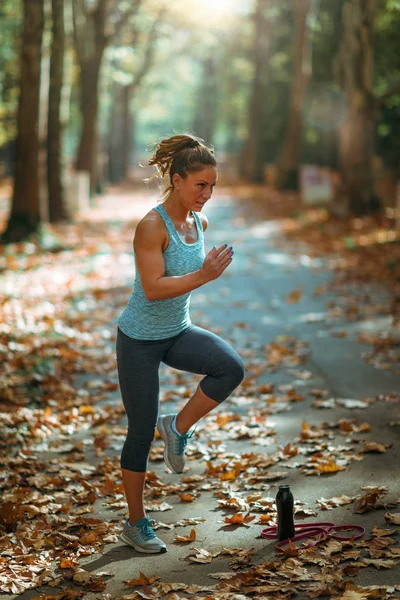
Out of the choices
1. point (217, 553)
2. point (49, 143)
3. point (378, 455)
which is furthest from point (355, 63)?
point (217, 553)

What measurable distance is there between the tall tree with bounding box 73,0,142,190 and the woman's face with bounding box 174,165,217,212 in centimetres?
2400

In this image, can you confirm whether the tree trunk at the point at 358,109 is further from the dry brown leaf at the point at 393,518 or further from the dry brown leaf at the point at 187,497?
the dry brown leaf at the point at 393,518

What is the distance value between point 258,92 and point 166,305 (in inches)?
1529

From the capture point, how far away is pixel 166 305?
4703 millimetres

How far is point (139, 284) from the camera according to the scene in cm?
475

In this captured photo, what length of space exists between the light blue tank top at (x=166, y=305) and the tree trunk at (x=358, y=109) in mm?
17856

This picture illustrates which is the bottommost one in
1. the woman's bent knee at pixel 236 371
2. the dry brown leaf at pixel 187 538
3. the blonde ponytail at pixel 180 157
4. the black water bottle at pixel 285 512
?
the dry brown leaf at pixel 187 538

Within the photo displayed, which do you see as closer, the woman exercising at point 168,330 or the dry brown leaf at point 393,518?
the woman exercising at point 168,330

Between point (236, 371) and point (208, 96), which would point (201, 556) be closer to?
point (236, 371)

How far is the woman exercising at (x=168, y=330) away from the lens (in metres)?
4.54

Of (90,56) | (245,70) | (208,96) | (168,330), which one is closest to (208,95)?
(208,96)

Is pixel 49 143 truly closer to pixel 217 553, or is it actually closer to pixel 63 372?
pixel 63 372

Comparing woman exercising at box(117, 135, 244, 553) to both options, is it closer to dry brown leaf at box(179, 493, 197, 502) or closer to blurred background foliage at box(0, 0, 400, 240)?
dry brown leaf at box(179, 493, 197, 502)

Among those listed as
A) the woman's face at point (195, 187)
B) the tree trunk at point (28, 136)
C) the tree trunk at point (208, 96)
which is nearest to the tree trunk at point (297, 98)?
the tree trunk at point (28, 136)
